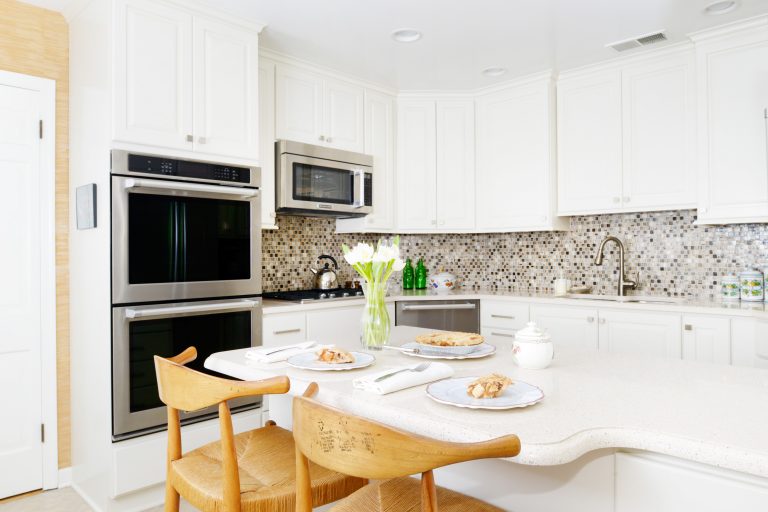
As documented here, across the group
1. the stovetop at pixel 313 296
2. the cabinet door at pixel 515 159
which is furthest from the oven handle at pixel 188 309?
the cabinet door at pixel 515 159

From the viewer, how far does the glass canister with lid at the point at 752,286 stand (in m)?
3.11

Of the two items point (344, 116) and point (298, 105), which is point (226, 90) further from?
point (344, 116)

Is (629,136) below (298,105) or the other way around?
below

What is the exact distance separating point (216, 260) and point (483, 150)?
2358mm

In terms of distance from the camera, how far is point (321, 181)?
3604mm

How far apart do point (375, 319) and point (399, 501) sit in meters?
0.70

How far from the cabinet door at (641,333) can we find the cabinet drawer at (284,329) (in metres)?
1.87

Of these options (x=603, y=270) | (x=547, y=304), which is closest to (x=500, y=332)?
(x=547, y=304)

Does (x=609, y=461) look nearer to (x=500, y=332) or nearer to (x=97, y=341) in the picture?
(x=97, y=341)

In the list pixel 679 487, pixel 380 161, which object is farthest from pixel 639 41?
pixel 679 487

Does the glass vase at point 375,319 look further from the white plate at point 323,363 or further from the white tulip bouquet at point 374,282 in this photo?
the white plate at point 323,363

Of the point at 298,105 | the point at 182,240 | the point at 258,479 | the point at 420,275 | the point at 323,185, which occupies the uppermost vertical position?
the point at 298,105

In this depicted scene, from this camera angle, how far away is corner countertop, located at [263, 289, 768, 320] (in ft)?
9.35

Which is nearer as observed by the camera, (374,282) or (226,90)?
(374,282)
